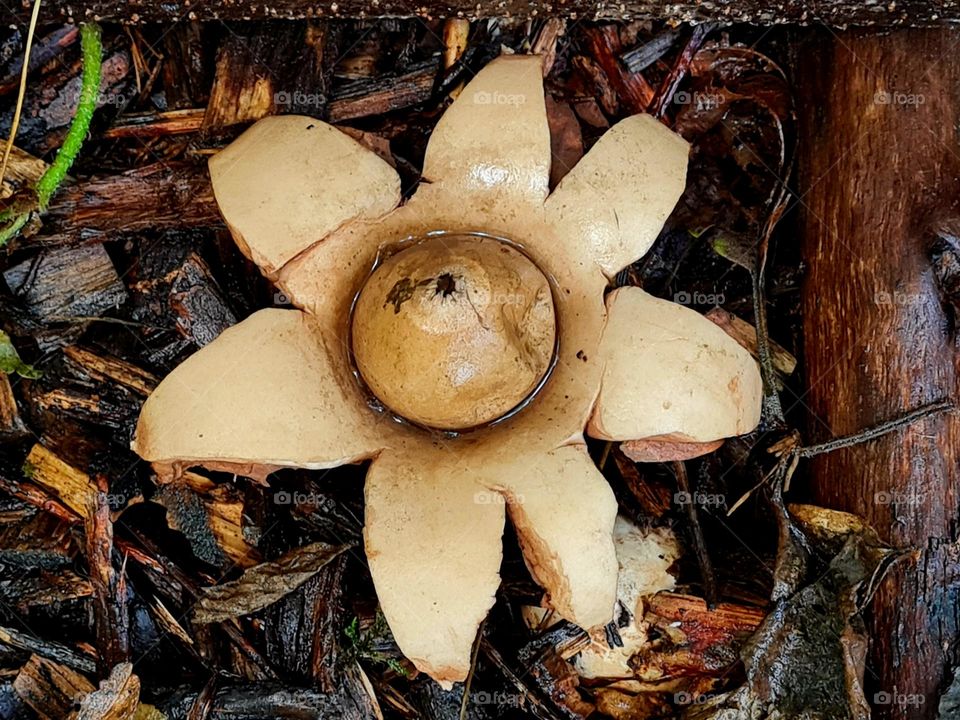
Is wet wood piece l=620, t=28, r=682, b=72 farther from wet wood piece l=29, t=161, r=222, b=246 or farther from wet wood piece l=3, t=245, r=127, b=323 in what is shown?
wet wood piece l=3, t=245, r=127, b=323

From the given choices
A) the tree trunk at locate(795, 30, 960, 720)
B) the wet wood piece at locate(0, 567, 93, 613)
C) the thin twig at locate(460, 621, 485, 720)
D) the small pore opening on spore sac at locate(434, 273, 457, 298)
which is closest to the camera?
the small pore opening on spore sac at locate(434, 273, 457, 298)

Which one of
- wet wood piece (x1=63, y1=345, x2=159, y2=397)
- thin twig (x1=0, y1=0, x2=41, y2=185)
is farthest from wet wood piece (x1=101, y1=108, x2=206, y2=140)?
wet wood piece (x1=63, y1=345, x2=159, y2=397)

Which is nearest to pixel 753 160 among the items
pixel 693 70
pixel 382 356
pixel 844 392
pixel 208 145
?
pixel 693 70

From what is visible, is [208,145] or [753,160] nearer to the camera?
[208,145]

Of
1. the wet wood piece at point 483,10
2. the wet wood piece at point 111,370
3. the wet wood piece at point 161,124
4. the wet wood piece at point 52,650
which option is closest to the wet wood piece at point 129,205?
the wet wood piece at point 161,124

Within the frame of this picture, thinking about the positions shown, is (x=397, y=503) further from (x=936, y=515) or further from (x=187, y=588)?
(x=936, y=515)

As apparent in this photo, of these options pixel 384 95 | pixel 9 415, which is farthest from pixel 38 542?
pixel 384 95
